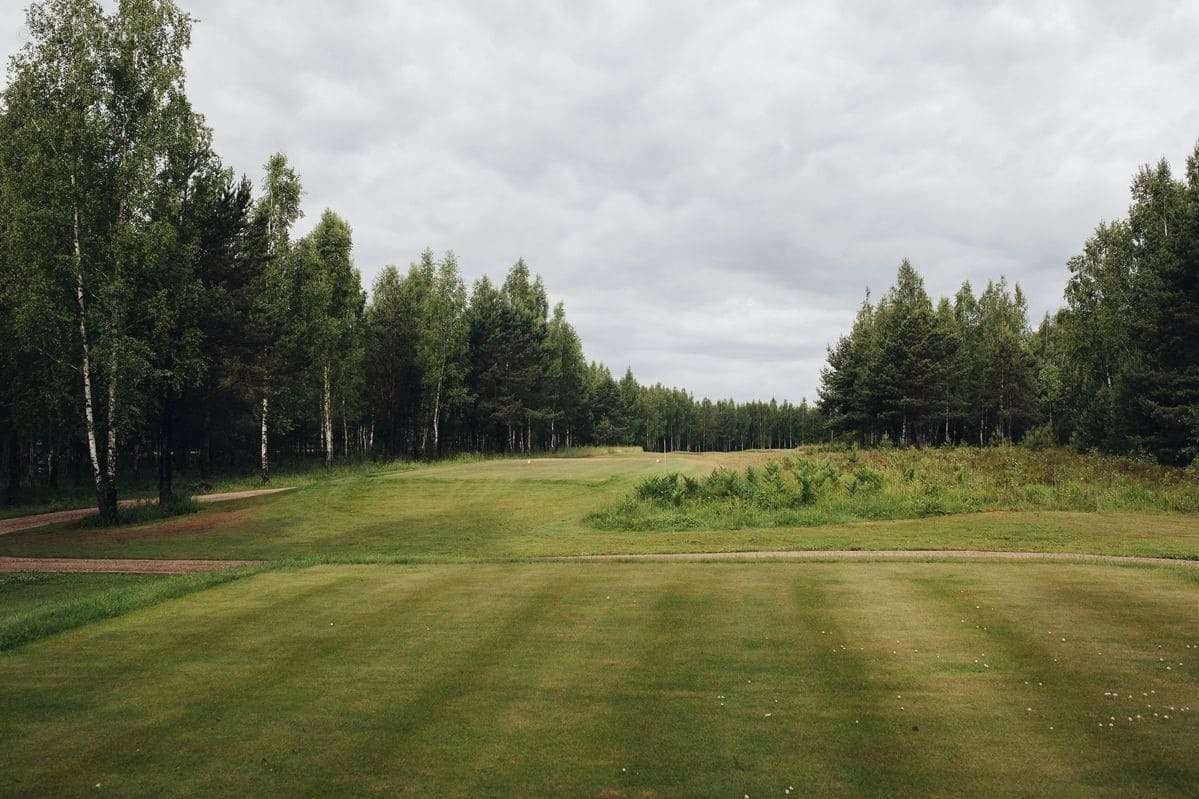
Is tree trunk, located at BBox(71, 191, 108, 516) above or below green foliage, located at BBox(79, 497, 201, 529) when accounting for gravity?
above

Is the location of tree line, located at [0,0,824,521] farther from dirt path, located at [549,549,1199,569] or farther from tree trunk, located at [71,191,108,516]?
dirt path, located at [549,549,1199,569]

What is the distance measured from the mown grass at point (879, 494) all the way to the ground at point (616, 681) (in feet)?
35.4

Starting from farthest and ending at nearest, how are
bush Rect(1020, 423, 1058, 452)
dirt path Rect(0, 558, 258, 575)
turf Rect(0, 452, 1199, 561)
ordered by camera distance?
bush Rect(1020, 423, 1058, 452), turf Rect(0, 452, 1199, 561), dirt path Rect(0, 558, 258, 575)

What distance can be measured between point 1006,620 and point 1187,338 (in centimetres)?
4535

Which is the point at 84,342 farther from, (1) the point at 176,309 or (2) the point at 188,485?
(2) the point at 188,485

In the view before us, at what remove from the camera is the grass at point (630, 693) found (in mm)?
6820

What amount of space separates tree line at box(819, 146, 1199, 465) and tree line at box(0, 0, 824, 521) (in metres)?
37.8

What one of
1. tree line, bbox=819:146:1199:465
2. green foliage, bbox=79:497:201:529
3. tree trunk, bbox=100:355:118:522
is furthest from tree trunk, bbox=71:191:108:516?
tree line, bbox=819:146:1199:465

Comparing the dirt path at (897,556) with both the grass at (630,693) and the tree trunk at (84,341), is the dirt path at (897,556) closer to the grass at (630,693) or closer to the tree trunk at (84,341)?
the grass at (630,693)

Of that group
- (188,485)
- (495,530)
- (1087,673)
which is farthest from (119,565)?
(188,485)

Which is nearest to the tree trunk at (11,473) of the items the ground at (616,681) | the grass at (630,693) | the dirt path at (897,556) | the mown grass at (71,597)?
the mown grass at (71,597)

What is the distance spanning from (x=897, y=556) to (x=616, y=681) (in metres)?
11.7

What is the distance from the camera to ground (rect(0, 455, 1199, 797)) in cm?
→ 687

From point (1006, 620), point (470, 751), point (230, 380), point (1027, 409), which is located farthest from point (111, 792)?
point (1027, 409)
